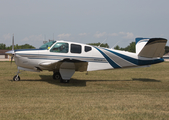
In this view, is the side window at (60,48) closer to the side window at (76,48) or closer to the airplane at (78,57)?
the airplane at (78,57)

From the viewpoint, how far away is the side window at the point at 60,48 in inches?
392

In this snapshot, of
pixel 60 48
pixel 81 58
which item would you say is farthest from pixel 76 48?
pixel 60 48

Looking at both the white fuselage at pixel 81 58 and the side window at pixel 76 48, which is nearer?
the white fuselage at pixel 81 58

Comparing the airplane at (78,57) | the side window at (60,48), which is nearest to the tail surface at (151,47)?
the airplane at (78,57)

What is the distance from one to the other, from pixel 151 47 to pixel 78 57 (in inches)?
164

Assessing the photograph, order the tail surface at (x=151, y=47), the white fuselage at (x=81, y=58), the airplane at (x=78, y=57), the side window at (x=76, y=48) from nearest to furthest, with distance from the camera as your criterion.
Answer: the airplane at (x=78, y=57) < the white fuselage at (x=81, y=58) < the side window at (x=76, y=48) < the tail surface at (x=151, y=47)

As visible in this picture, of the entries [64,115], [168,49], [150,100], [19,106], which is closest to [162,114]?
[150,100]

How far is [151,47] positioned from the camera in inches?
418

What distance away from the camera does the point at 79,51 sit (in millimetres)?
10227

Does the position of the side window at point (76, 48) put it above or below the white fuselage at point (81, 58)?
above

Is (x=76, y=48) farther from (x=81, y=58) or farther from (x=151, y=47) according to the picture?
(x=151, y=47)

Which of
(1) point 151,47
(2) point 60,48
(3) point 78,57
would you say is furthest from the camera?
(1) point 151,47

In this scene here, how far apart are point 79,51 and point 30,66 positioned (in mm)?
2724

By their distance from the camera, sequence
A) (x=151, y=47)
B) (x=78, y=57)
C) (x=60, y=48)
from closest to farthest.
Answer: (x=60, y=48) → (x=78, y=57) → (x=151, y=47)
